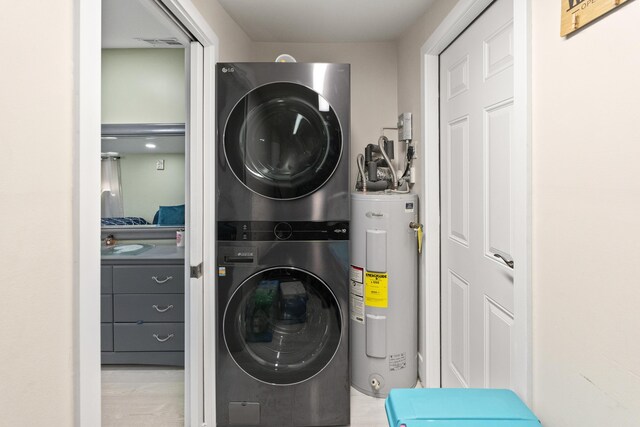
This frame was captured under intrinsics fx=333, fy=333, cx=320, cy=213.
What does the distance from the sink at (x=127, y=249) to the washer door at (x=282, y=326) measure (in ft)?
4.42

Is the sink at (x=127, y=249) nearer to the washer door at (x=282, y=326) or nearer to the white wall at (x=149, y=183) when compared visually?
the white wall at (x=149, y=183)

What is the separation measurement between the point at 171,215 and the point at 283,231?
1653 mm

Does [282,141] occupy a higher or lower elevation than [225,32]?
lower

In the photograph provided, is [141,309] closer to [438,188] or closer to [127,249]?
[127,249]

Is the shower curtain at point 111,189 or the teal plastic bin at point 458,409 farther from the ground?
the shower curtain at point 111,189

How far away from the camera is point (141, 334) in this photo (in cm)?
246

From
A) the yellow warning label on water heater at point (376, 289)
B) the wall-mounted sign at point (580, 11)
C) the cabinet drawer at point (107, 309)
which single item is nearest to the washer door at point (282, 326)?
the yellow warning label on water heater at point (376, 289)

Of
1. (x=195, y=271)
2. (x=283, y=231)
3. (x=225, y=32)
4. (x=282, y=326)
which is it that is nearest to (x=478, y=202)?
(x=283, y=231)

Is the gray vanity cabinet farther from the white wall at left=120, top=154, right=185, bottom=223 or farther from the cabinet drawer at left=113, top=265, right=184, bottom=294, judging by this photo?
the white wall at left=120, top=154, right=185, bottom=223

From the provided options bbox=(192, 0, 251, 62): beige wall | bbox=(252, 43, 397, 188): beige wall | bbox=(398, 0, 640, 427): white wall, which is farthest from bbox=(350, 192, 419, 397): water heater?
bbox=(192, 0, 251, 62): beige wall

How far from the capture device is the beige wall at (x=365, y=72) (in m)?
2.59

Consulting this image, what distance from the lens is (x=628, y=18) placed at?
0.71 meters

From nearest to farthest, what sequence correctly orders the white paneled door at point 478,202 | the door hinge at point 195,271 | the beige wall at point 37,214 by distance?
the beige wall at point 37,214
the white paneled door at point 478,202
the door hinge at point 195,271

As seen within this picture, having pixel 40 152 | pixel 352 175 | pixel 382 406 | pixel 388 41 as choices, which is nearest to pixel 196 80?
pixel 40 152
